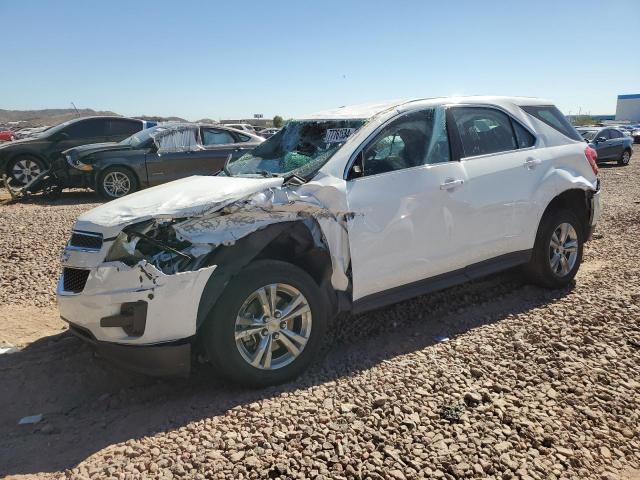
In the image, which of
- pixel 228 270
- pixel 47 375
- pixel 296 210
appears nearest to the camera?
pixel 228 270

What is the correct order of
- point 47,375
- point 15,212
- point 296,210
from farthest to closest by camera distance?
point 15,212, point 47,375, point 296,210

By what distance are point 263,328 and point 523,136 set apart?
3104 mm

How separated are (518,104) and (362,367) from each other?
300 cm

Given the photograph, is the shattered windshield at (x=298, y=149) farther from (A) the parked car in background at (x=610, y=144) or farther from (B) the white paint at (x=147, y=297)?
(A) the parked car in background at (x=610, y=144)

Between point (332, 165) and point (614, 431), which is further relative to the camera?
point (332, 165)

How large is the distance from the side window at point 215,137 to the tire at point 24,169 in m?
3.82

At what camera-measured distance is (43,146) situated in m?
11.9

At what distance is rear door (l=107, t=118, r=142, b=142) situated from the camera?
13.1m

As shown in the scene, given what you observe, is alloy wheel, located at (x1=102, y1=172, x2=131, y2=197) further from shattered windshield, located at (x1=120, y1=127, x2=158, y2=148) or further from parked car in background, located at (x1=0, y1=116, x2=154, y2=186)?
parked car in background, located at (x1=0, y1=116, x2=154, y2=186)

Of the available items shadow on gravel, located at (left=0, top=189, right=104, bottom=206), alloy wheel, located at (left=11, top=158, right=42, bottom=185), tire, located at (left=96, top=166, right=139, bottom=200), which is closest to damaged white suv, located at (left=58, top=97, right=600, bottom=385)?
tire, located at (left=96, top=166, right=139, bottom=200)

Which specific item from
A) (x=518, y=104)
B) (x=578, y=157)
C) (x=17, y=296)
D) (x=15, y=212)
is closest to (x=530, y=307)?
(x=578, y=157)

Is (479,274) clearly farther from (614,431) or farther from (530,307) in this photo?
(614,431)

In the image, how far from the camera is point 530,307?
184 inches

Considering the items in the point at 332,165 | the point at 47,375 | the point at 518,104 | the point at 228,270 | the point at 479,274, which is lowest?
the point at 47,375
